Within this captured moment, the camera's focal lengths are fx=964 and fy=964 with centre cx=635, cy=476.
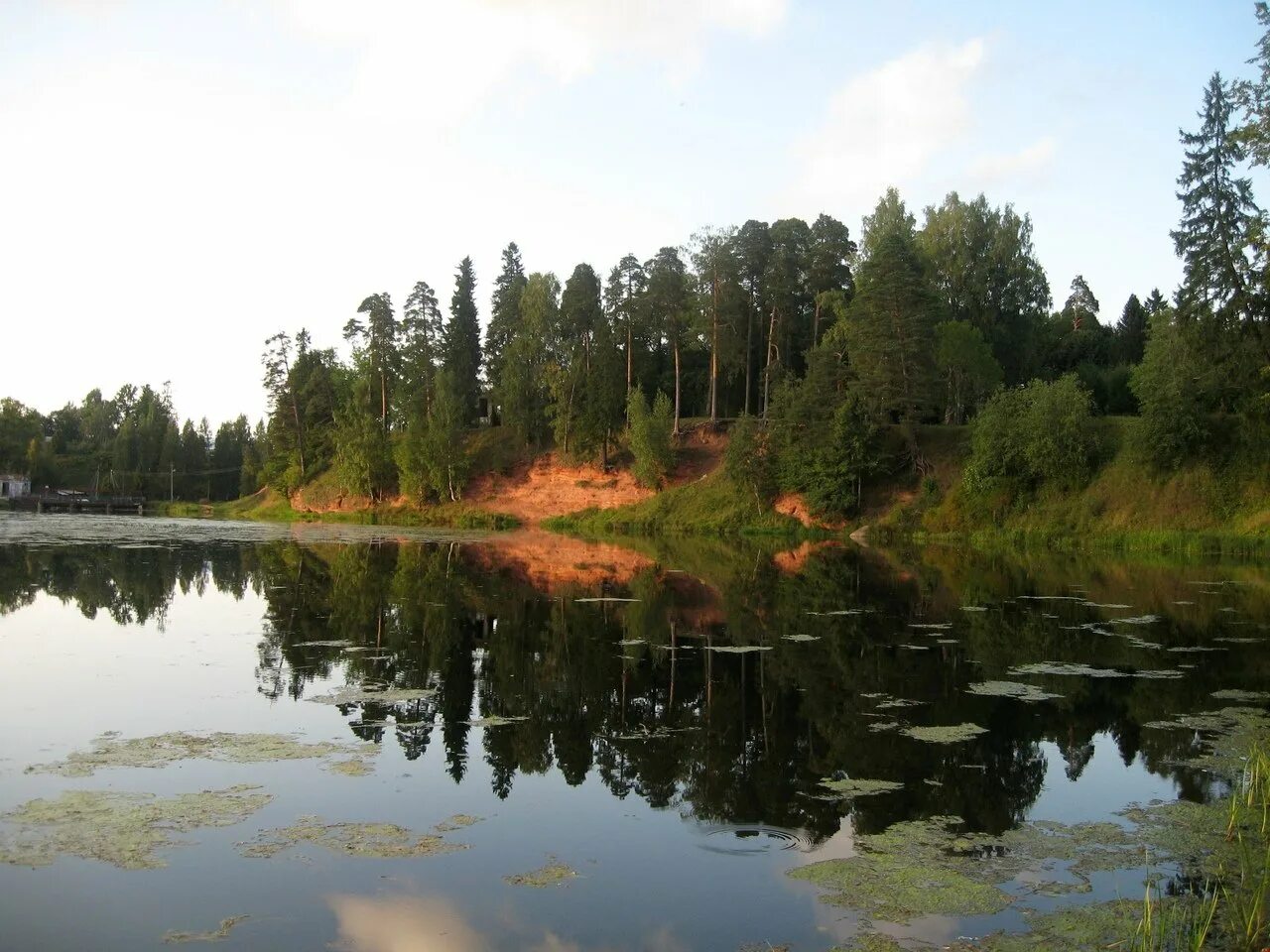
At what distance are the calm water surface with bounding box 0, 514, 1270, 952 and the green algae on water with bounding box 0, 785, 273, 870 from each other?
201 mm

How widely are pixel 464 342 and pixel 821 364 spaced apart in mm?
40212

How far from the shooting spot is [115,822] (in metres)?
8.71

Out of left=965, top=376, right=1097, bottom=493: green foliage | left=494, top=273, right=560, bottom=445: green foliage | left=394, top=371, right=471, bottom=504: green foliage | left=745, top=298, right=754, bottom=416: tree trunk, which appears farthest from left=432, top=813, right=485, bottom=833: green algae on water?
left=494, top=273, right=560, bottom=445: green foliage

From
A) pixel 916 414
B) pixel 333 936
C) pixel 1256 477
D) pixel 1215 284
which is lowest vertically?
pixel 333 936

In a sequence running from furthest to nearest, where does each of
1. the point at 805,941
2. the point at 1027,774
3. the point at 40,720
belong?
the point at 40,720, the point at 1027,774, the point at 805,941

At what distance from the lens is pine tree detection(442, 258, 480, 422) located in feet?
296

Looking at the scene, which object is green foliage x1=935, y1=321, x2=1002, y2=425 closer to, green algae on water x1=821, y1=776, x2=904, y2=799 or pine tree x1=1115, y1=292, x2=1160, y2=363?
pine tree x1=1115, y1=292, x2=1160, y2=363

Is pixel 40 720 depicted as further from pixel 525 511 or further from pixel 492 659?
pixel 525 511

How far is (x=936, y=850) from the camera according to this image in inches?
324

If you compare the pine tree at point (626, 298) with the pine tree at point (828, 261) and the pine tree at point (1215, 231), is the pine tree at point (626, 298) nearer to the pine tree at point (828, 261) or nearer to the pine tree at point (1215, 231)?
the pine tree at point (828, 261)

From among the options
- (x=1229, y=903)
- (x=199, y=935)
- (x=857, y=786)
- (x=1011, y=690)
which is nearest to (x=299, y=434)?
(x=1011, y=690)

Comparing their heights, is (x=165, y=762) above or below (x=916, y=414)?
below

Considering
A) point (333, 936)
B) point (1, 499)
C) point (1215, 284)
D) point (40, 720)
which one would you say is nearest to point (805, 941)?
point (333, 936)

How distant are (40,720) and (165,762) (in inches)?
114
